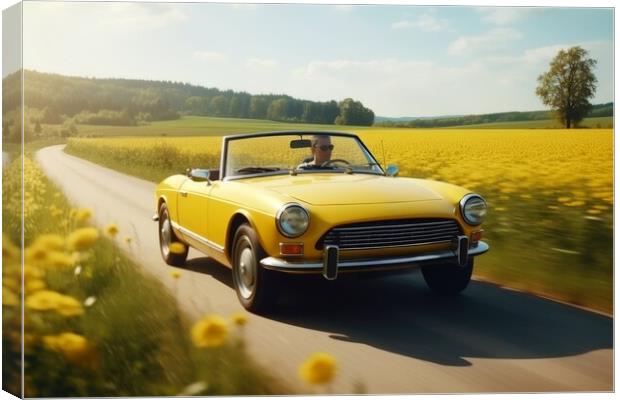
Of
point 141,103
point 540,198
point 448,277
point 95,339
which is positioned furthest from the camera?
point 141,103

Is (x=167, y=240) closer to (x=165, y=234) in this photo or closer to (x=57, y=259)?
(x=165, y=234)

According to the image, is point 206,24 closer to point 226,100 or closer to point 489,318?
point 226,100

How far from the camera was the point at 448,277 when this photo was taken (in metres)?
5.51

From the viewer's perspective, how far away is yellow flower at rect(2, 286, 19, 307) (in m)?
3.77

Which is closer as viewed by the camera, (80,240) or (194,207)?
(80,240)

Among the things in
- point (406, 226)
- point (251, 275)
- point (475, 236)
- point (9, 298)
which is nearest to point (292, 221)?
point (251, 275)

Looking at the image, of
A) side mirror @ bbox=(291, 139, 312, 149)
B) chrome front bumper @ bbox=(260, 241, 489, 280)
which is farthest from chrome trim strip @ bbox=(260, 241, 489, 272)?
side mirror @ bbox=(291, 139, 312, 149)

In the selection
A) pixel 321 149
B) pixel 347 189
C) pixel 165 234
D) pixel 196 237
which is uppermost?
pixel 321 149

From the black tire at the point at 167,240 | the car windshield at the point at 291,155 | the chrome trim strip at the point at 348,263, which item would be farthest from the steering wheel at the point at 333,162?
the black tire at the point at 167,240

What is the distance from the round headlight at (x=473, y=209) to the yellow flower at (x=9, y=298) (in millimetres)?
2891

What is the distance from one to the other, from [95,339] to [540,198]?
4.08m

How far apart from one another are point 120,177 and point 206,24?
32.5ft

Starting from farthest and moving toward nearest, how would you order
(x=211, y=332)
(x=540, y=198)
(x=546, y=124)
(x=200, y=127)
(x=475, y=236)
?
(x=200, y=127), (x=540, y=198), (x=546, y=124), (x=475, y=236), (x=211, y=332)

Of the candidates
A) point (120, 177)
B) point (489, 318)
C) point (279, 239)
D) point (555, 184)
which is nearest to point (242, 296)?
point (279, 239)
